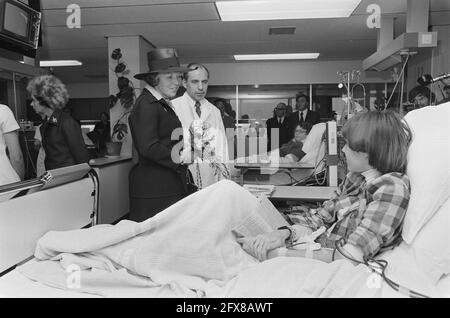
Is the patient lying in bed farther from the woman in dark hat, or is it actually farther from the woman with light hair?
the woman with light hair

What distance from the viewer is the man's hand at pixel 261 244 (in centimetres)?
121

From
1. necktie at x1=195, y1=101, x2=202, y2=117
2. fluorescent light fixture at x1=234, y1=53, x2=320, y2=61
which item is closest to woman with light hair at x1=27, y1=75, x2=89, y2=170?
necktie at x1=195, y1=101, x2=202, y2=117

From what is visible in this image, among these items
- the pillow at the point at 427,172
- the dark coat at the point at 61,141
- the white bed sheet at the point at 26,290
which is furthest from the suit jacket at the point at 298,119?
the white bed sheet at the point at 26,290

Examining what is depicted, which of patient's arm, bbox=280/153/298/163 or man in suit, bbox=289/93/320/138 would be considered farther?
man in suit, bbox=289/93/320/138

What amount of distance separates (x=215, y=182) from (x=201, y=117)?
52 centimetres

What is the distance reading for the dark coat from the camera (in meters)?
2.25

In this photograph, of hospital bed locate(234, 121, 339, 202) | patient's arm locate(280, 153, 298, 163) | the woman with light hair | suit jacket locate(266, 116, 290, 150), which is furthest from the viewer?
suit jacket locate(266, 116, 290, 150)

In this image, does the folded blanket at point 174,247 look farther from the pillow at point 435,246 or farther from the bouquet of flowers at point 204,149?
the bouquet of flowers at point 204,149

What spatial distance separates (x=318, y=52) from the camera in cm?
639

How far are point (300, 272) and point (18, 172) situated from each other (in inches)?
77.2

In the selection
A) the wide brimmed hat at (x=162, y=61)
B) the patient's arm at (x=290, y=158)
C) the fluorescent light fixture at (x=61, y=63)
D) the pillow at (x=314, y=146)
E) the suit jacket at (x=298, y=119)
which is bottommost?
the patient's arm at (x=290, y=158)

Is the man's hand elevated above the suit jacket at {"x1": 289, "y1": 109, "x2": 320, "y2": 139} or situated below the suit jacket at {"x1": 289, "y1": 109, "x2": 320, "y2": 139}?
below

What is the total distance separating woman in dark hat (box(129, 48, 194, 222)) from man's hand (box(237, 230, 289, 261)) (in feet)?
3.06

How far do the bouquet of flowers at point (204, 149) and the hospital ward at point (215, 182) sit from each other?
0.04 ft
